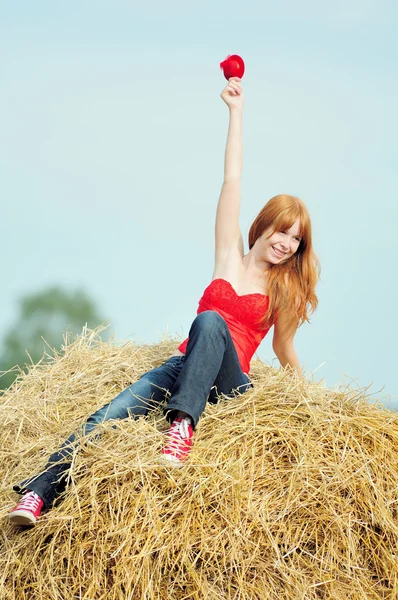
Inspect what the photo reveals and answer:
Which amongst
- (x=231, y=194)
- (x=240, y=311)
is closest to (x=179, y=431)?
(x=240, y=311)

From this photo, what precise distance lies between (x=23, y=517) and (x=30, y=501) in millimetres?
77

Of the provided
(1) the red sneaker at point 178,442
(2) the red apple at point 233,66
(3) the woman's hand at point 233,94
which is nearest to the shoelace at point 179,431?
(1) the red sneaker at point 178,442

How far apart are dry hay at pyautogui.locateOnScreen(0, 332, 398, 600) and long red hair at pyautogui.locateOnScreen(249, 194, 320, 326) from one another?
0.63 m

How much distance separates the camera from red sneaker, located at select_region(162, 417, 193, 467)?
2967 millimetres

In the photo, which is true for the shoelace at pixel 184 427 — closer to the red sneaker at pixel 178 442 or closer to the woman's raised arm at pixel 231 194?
the red sneaker at pixel 178 442

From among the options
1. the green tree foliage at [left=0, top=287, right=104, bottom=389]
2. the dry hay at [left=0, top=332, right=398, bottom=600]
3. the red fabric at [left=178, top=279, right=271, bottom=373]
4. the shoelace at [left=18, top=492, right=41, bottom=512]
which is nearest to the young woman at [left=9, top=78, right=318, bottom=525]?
the red fabric at [left=178, top=279, right=271, bottom=373]

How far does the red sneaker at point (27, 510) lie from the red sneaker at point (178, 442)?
55 centimetres

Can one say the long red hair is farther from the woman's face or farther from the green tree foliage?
the green tree foliage

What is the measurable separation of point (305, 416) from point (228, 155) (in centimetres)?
150

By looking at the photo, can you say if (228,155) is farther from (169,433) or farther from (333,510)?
(333,510)

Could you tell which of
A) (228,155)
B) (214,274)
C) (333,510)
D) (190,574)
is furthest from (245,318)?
(190,574)

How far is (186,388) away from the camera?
3.09 metres

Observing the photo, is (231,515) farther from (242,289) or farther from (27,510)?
(242,289)

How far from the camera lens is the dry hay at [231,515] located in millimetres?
2812
